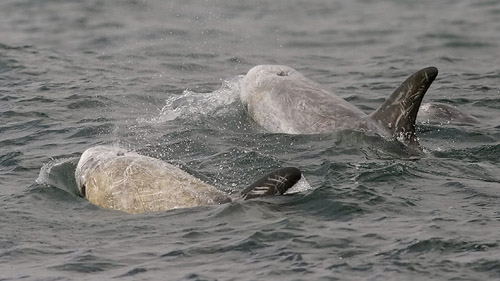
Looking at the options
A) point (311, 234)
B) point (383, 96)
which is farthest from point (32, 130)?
point (311, 234)

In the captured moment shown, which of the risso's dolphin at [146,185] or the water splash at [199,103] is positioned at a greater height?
the risso's dolphin at [146,185]

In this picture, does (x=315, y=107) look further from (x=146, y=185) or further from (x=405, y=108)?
(x=146, y=185)

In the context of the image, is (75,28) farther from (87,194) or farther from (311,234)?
(311,234)

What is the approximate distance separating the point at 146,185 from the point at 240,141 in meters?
3.32

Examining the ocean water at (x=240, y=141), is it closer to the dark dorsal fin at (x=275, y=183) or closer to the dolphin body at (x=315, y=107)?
the dark dorsal fin at (x=275, y=183)

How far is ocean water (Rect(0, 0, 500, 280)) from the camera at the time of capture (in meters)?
9.70

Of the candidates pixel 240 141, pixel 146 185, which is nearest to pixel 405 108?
pixel 240 141

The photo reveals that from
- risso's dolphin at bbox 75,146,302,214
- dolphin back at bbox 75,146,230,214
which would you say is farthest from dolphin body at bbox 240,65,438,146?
dolphin back at bbox 75,146,230,214

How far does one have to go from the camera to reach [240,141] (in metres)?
14.9

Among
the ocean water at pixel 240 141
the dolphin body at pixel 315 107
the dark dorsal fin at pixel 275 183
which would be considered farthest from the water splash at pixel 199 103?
the dark dorsal fin at pixel 275 183

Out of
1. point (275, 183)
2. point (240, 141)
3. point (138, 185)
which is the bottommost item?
point (240, 141)

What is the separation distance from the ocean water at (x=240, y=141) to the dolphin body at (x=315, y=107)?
28cm

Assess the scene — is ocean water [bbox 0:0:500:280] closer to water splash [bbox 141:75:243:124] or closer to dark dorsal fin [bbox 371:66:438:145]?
water splash [bbox 141:75:243:124]

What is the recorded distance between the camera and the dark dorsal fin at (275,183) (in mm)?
10664
